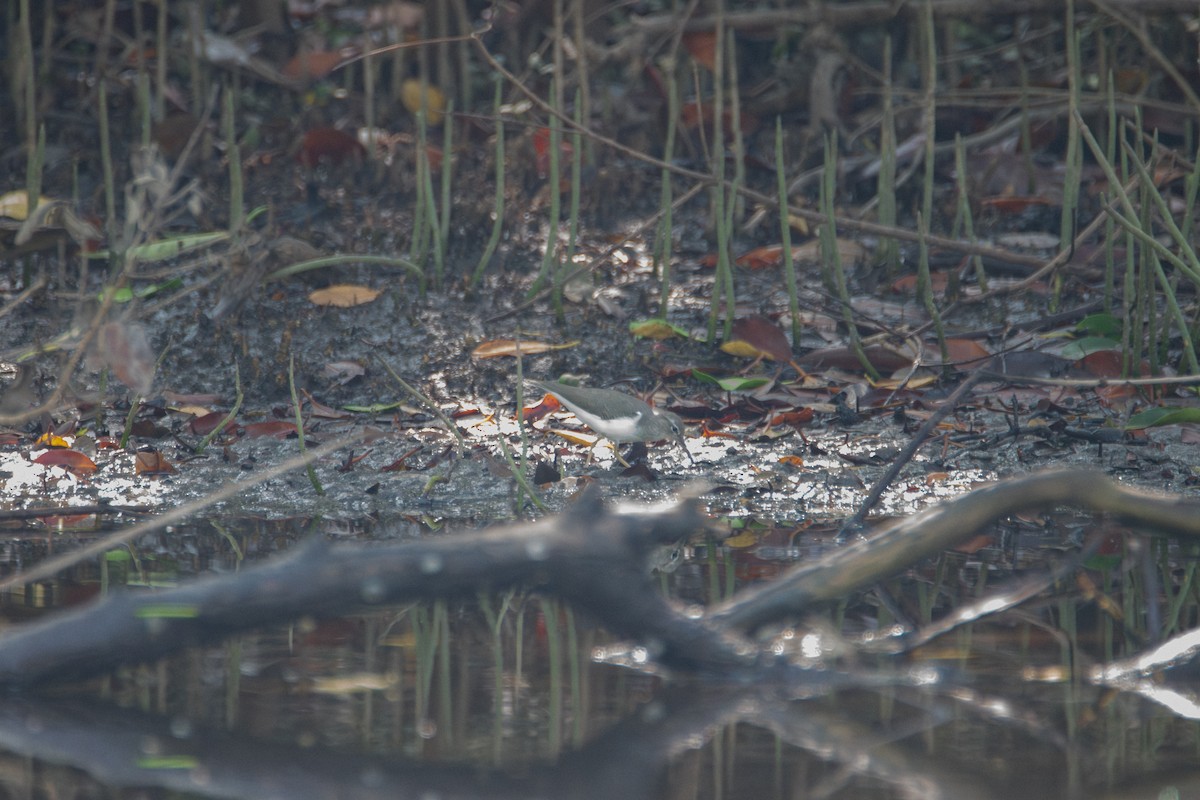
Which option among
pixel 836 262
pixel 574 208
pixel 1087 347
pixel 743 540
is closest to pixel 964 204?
pixel 836 262

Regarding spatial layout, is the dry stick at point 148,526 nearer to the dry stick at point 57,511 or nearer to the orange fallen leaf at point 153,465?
the dry stick at point 57,511

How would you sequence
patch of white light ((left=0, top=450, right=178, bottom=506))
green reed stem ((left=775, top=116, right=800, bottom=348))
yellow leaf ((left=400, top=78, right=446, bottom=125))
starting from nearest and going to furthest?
patch of white light ((left=0, top=450, right=178, bottom=506)) → green reed stem ((left=775, top=116, right=800, bottom=348)) → yellow leaf ((left=400, top=78, right=446, bottom=125))

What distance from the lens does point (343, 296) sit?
4.79m

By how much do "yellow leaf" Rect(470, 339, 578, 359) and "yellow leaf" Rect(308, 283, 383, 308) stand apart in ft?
1.80

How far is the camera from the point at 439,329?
15.2ft

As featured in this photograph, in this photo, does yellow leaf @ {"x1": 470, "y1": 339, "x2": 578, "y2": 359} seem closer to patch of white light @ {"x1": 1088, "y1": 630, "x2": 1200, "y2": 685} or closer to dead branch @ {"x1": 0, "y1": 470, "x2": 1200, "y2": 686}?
dead branch @ {"x1": 0, "y1": 470, "x2": 1200, "y2": 686}

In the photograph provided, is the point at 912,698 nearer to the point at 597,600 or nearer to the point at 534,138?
the point at 597,600

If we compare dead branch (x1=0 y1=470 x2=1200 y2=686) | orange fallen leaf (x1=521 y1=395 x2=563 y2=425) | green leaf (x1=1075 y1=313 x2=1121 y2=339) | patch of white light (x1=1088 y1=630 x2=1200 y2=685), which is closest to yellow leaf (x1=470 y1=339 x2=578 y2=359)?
orange fallen leaf (x1=521 y1=395 x2=563 y2=425)

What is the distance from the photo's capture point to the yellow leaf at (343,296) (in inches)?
188

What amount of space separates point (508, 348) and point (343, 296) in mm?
717

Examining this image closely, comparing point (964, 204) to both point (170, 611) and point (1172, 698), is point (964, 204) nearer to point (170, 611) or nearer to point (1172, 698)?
point (1172, 698)

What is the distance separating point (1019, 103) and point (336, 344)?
2.78 metres

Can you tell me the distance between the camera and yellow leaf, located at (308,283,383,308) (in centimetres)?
477

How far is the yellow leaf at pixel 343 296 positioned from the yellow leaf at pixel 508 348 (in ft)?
1.80
